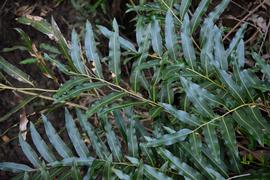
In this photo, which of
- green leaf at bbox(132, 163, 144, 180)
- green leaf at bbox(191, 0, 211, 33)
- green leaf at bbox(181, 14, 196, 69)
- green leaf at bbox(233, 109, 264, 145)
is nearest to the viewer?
green leaf at bbox(233, 109, 264, 145)

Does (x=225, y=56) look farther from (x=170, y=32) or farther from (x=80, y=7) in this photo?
(x=80, y=7)

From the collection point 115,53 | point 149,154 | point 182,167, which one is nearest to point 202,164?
point 182,167

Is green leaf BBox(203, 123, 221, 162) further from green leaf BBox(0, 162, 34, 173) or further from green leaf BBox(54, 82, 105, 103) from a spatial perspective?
green leaf BBox(0, 162, 34, 173)

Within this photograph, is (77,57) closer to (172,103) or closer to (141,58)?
(141,58)

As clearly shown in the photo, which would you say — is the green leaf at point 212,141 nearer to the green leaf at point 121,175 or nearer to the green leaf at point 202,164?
the green leaf at point 202,164


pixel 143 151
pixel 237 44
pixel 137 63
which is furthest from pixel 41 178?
pixel 237 44

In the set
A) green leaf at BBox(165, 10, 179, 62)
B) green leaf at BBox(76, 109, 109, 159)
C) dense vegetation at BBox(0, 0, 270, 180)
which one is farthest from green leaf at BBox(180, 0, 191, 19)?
green leaf at BBox(76, 109, 109, 159)
